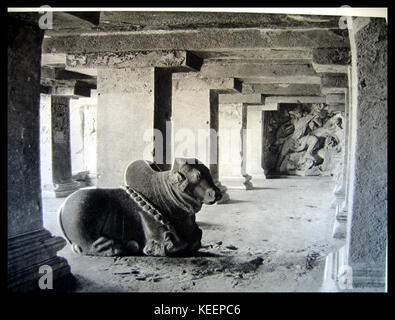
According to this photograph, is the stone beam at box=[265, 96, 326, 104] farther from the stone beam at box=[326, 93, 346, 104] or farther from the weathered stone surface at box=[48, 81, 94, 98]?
the weathered stone surface at box=[48, 81, 94, 98]

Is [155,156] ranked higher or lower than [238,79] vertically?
lower

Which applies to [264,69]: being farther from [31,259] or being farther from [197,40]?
[31,259]

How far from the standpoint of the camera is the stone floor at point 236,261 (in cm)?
327

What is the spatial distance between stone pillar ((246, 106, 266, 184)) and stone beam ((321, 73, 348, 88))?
20.9ft

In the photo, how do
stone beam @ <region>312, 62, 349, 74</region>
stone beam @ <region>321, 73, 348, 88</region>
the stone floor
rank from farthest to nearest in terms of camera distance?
stone beam @ <region>321, 73, 348, 88</region> < stone beam @ <region>312, 62, 349, 74</region> < the stone floor

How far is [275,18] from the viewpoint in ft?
14.5

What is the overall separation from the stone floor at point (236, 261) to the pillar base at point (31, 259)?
28cm

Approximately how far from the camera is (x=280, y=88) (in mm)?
10062

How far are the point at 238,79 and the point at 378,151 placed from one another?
5.30 metres

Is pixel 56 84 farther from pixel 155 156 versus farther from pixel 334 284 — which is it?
pixel 334 284

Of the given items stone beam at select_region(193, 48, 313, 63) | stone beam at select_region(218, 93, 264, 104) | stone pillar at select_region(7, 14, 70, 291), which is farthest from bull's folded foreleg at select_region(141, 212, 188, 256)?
stone beam at select_region(218, 93, 264, 104)

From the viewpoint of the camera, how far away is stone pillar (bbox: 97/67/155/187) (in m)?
5.40

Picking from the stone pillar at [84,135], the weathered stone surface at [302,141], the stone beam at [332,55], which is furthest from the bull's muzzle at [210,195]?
the weathered stone surface at [302,141]
